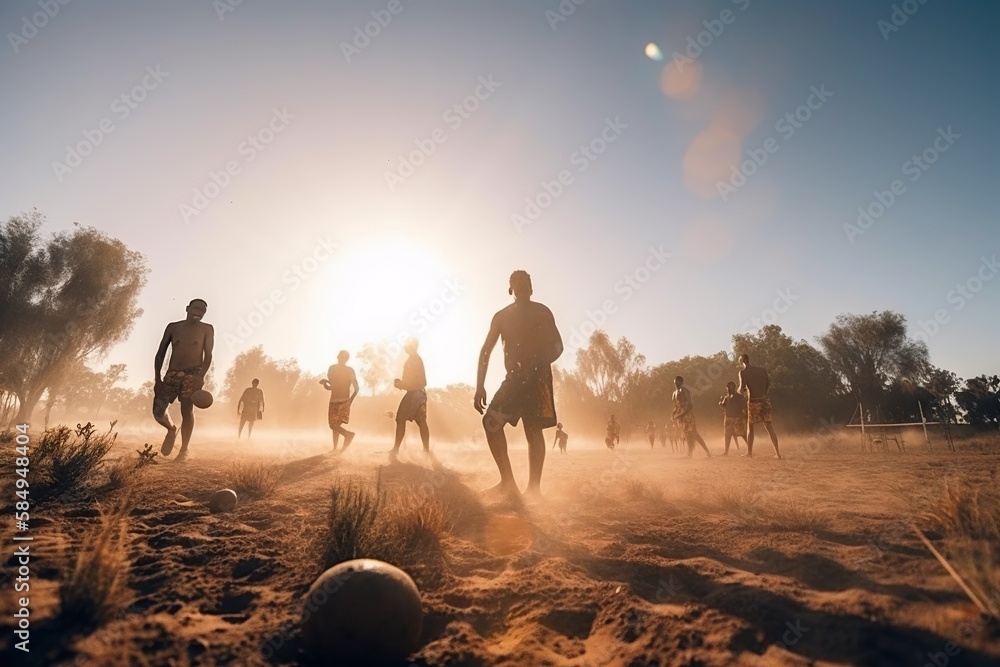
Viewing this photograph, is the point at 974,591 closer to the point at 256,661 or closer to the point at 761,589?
the point at 761,589

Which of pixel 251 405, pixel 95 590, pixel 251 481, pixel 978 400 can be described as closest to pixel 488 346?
pixel 251 481

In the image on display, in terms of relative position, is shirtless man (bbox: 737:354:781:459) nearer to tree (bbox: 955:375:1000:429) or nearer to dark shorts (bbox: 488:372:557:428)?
dark shorts (bbox: 488:372:557:428)

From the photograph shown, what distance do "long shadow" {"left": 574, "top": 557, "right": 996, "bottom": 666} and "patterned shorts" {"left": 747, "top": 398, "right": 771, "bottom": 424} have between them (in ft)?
30.9

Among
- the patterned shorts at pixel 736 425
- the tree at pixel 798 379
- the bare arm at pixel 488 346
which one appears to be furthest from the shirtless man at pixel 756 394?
the tree at pixel 798 379

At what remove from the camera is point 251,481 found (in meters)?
4.60

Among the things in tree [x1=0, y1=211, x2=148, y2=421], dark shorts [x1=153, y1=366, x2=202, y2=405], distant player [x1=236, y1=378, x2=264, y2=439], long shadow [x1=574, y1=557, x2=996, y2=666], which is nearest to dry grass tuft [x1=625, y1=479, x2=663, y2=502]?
long shadow [x1=574, y1=557, x2=996, y2=666]

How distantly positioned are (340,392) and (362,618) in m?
8.72

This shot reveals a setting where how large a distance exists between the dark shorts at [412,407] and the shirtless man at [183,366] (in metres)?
3.39

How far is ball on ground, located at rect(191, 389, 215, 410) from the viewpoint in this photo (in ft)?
20.3

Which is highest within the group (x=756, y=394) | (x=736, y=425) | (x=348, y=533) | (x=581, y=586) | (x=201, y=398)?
(x=756, y=394)

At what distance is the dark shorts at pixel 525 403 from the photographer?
515 centimetres

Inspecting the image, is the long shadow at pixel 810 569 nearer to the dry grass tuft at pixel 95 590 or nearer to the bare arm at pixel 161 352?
the dry grass tuft at pixel 95 590

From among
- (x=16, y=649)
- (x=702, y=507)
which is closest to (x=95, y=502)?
(x=16, y=649)

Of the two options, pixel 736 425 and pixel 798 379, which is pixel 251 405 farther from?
pixel 798 379
